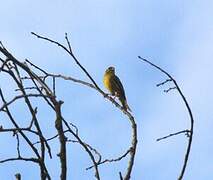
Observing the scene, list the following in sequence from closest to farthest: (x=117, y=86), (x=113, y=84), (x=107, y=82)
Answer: (x=117, y=86) → (x=113, y=84) → (x=107, y=82)

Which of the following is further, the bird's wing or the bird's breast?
the bird's breast

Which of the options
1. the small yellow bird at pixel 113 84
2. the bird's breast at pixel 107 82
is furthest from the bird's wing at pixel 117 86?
the bird's breast at pixel 107 82

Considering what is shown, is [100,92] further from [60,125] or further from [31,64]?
[60,125]

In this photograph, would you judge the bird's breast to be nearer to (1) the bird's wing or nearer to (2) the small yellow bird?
(2) the small yellow bird

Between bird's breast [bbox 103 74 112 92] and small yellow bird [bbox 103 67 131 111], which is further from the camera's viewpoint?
bird's breast [bbox 103 74 112 92]

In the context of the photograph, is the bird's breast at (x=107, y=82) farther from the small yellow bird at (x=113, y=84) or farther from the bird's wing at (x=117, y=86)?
the bird's wing at (x=117, y=86)

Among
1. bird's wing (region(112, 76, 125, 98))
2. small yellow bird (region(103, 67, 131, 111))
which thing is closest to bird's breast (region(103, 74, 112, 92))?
small yellow bird (region(103, 67, 131, 111))

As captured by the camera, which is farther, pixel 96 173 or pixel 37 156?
pixel 96 173

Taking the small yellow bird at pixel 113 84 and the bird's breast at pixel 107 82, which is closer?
the small yellow bird at pixel 113 84

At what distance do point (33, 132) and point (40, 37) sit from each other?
0.75 metres

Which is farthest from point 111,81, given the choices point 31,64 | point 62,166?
point 62,166

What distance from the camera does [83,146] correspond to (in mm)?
2484

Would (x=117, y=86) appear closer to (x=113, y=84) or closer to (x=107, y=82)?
(x=113, y=84)

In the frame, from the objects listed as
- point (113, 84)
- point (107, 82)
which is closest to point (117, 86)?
point (113, 84)
